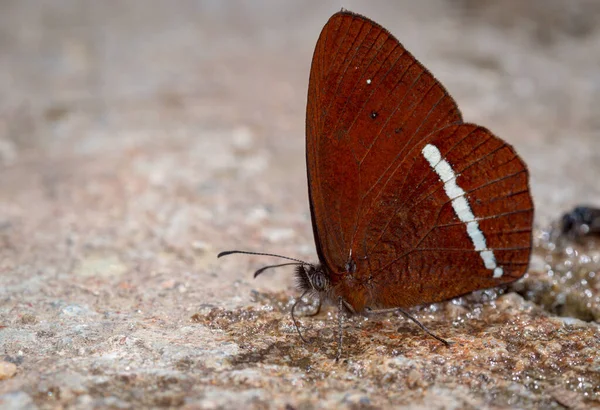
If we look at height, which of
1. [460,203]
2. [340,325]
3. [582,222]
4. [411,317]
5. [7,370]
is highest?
[582,222]

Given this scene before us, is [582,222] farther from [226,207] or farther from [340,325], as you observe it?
[226,207]

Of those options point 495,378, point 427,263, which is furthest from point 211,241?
point 495,378

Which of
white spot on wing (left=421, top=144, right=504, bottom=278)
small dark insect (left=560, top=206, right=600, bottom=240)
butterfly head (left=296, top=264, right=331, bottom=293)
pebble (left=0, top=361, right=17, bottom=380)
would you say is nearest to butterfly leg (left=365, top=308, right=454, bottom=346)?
butterfly head (left=296, top=264, right=331, bottom=293)

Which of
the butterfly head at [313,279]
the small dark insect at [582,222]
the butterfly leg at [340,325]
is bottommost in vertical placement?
the butterfly leg at [340,325]

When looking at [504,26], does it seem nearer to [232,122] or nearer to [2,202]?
[232,122]

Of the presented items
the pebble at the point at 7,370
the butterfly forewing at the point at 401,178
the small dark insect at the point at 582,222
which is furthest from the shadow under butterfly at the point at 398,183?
the pebble at the point at 7,370

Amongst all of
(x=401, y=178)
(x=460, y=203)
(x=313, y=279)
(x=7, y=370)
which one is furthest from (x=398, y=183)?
(x=7, y=370)

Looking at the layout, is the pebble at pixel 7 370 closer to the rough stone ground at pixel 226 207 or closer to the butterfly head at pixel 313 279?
the rough stone ground at pixel 226 207

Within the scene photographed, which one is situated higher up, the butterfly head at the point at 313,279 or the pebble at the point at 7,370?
the butterfly head at the point at 313,279
